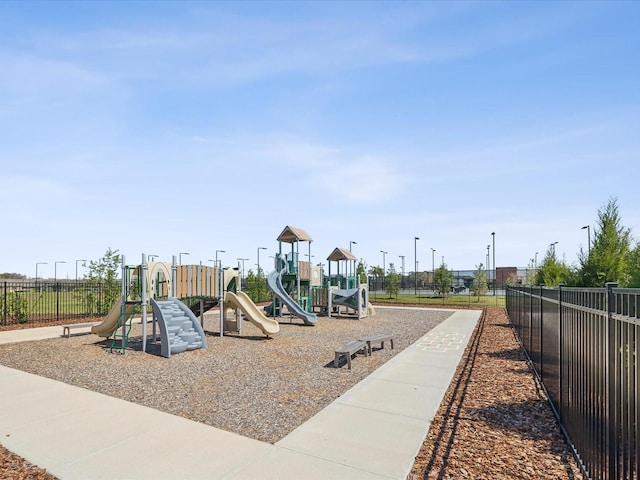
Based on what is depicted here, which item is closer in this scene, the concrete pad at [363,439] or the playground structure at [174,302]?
the concrete pad at [363,439]

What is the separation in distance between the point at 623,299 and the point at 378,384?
203 inches

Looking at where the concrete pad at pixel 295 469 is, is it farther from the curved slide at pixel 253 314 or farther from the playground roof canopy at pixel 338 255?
the playground roof canopy at pixel 338 255

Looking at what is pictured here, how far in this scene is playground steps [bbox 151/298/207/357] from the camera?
1025cm

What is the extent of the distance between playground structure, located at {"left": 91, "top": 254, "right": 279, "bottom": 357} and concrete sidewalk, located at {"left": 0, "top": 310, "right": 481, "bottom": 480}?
3.58 meters

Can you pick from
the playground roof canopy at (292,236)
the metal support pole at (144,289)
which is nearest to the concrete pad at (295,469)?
the metal support pole at (144,289)

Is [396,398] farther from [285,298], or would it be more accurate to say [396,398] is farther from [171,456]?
[285,298]

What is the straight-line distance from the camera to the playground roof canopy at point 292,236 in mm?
20125

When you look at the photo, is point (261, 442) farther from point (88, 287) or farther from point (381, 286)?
point (381, 286)

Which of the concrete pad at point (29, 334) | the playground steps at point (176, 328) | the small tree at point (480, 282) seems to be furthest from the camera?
the small tree at point (480, 282)

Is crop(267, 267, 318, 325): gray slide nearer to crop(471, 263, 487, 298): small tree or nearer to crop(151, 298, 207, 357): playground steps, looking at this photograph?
crop(151, 298, 207, 357): playground steps

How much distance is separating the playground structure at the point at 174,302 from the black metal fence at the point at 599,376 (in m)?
8.73

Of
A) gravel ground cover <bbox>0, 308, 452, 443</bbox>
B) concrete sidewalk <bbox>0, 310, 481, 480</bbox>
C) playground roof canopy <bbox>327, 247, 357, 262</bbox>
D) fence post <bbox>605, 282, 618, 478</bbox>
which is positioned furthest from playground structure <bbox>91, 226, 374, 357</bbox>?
fence post <bbox>605, 282, 618, 478</bbox>

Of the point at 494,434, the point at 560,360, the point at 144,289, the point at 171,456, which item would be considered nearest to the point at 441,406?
the point at 494,434

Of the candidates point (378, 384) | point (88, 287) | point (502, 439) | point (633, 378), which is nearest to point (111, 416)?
point (378, 384)
